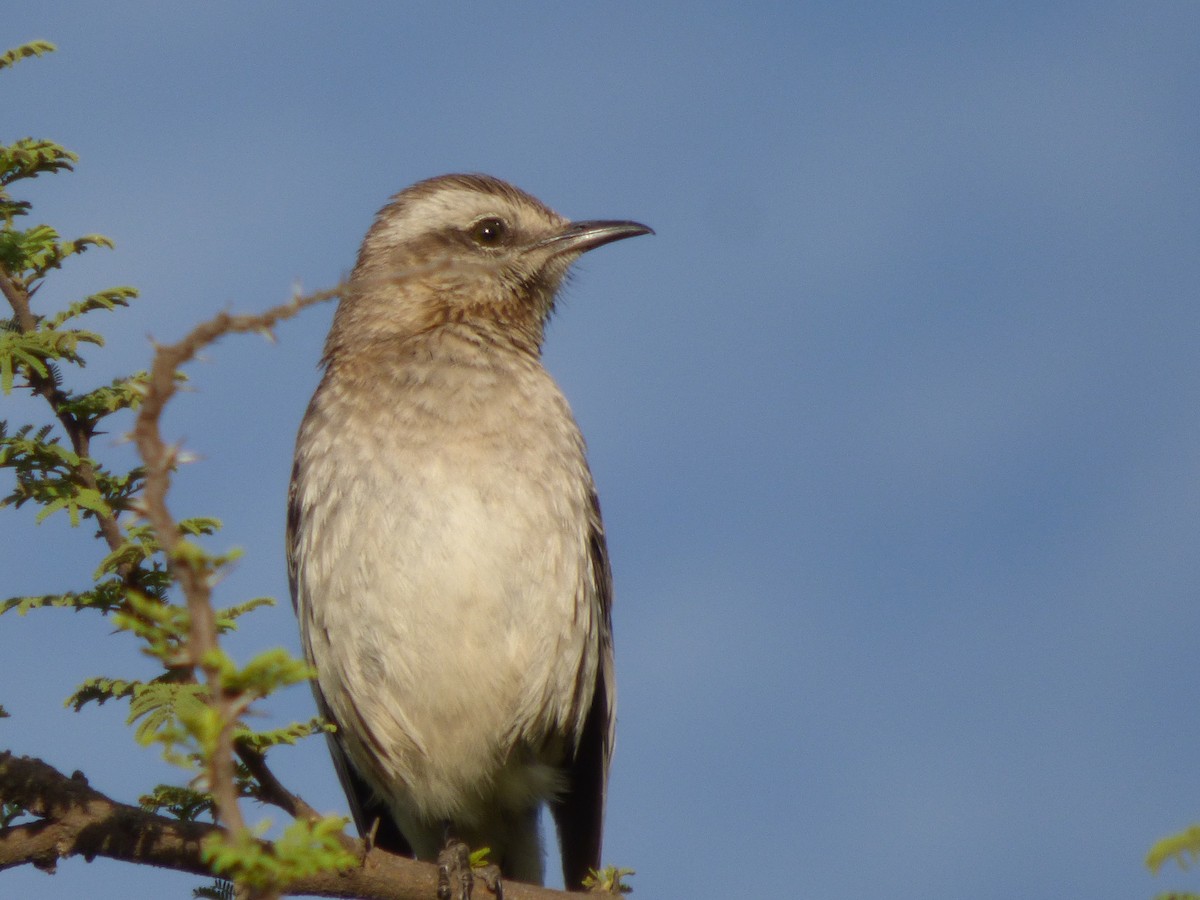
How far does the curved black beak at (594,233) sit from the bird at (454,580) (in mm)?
743

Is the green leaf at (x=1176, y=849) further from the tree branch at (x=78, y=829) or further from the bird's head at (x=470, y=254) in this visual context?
the bird's head at (x=470, y=254)

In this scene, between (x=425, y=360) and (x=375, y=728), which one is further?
(x=425, y=360)

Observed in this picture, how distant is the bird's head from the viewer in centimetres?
839

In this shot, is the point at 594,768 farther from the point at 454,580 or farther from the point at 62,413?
the point at 62,413

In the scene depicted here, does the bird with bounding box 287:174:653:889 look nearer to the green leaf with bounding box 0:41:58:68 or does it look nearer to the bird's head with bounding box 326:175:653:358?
the bird's head with bounding box 326:175:653:358

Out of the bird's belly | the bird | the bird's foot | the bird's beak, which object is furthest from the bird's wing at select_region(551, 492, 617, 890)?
the bird's beak

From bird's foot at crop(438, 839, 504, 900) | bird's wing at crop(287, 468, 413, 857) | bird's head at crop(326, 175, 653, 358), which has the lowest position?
bird's foot at crop(438, 839, 504, 900)

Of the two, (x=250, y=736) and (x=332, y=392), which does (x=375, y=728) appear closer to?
(x=332, y=392)

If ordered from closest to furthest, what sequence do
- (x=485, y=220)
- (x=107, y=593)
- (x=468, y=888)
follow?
(x=107, y=593) < (x=468, y=888) < (x=485, y=220)

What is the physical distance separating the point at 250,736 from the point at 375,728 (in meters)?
2.84

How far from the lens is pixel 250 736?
446cm

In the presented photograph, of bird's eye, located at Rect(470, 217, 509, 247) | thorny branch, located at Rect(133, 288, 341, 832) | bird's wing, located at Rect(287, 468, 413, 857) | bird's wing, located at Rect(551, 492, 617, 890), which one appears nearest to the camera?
thorny branch, located at Rect(133, 288, 341, 832)

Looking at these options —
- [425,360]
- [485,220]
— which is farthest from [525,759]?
[485,220]

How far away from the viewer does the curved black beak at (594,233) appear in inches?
360
